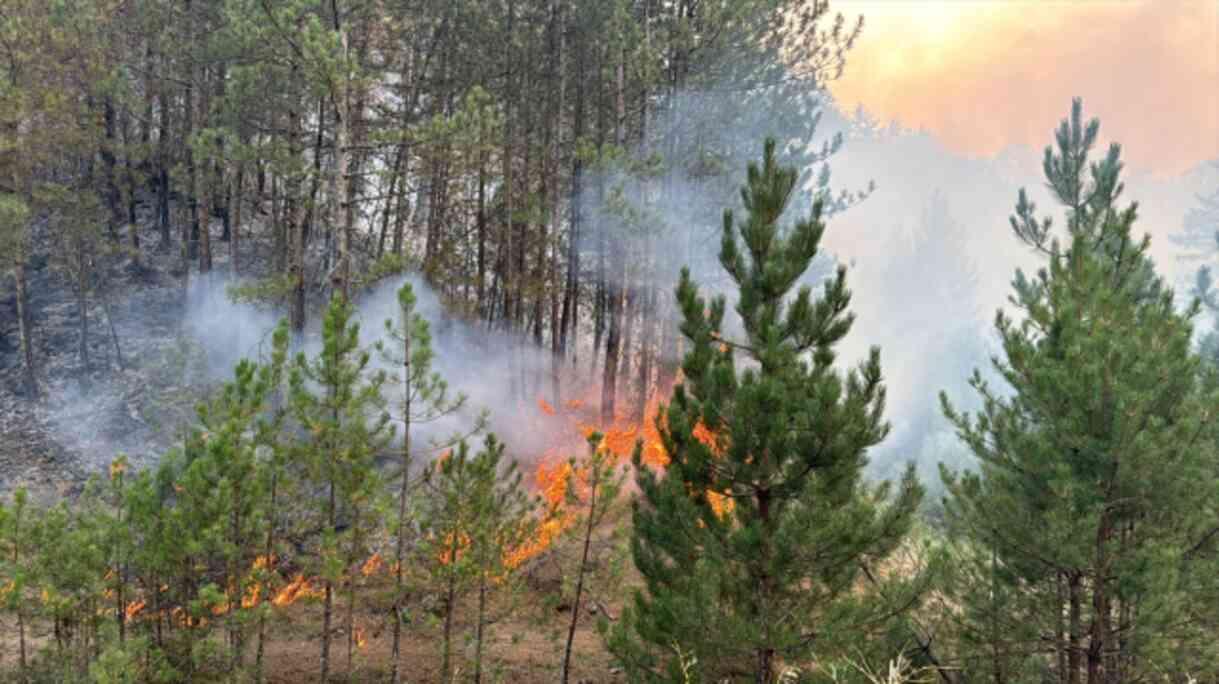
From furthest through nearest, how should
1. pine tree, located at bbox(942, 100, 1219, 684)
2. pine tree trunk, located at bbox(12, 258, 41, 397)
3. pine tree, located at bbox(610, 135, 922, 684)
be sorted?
pine tree trunk, located at bbox(12, 258, 41, 397), pine tree, located at bbox(610, 135, 922, 684), pine tree, located at bbox(942, 100, 1219, 684)

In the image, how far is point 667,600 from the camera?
6.26 metres

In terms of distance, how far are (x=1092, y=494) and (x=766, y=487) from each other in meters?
2.63

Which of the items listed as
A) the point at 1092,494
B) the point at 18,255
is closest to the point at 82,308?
the point at 18,255

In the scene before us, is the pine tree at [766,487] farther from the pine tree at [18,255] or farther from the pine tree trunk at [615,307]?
the pine tree at [18,255]

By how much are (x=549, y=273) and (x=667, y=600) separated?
16.1 m

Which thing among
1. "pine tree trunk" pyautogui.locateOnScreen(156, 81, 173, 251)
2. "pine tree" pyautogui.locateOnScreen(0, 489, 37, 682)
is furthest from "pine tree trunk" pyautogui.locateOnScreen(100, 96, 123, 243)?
"pine tree" pyautogui.locateOnScreen(0, 489, 37, 682)

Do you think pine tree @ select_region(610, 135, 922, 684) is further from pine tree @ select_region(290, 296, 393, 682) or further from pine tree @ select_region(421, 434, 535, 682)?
pine tree @ select_region(290, 296, 393, 682)

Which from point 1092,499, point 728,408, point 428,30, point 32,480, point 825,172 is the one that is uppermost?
point 428,30

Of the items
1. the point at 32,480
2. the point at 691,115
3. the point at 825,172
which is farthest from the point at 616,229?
the point at 32,480

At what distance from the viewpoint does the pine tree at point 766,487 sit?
5.99 metres

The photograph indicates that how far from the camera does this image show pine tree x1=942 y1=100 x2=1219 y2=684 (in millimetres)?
5672

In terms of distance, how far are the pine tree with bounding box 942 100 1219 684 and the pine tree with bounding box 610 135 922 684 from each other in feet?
3.75

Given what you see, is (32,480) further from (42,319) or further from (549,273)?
(549,273)

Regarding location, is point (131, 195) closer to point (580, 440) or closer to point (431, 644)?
point (580, 440)
